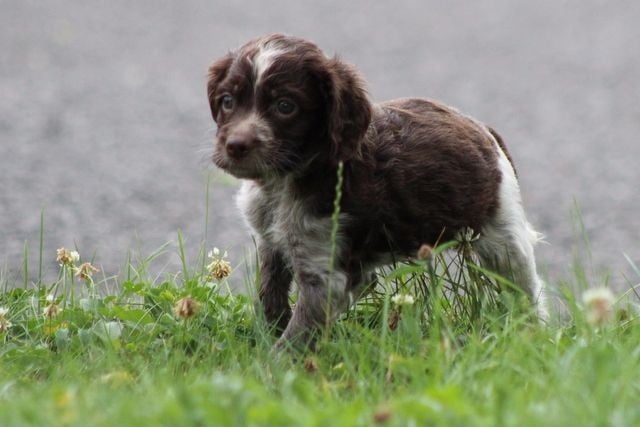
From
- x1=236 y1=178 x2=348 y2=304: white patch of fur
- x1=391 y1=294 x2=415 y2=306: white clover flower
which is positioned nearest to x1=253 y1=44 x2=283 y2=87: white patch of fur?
x1=236 y1=178 x2=348 y2=304: white patch of fur

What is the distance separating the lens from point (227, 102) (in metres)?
4.59

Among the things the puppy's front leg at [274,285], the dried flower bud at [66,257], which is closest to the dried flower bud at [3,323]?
the dried flower bud at [66,257]

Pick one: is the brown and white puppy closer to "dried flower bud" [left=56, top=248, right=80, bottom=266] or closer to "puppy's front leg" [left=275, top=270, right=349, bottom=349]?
"puppy's front leg" [left=275, top=270, right=349, bottom=349]

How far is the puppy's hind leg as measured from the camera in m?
5.16

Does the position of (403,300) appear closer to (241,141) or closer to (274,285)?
(241,141)

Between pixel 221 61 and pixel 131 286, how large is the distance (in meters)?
1.01

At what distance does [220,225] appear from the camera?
27.9 feet

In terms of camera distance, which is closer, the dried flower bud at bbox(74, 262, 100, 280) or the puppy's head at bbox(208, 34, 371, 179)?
the puppy's head at bbox(208, 34, 371, 179)

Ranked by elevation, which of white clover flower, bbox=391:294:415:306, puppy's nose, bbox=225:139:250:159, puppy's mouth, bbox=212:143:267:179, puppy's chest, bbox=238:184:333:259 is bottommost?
white clover flower, bbox=391:294:415:306

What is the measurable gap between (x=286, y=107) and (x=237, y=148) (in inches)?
10.9

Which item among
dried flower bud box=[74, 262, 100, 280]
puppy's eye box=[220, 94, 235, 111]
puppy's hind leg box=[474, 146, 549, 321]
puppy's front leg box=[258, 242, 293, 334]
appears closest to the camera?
puppy's eye box=[220, 94, 235, 111]

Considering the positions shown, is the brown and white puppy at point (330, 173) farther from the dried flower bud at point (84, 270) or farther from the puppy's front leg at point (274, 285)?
the dried flower bud at point (84, 270)

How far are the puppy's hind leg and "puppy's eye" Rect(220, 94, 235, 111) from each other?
4.17 feet

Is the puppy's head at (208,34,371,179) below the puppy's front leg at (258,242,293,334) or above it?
above
